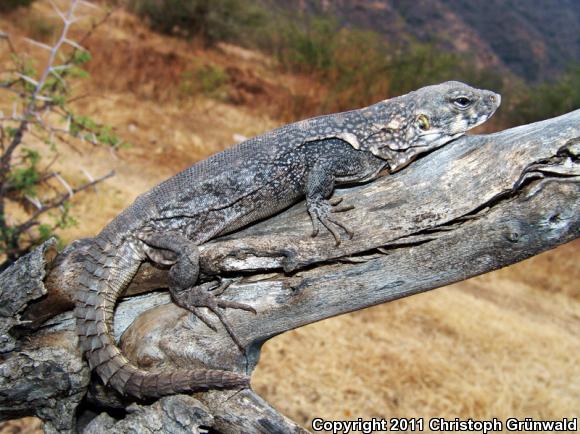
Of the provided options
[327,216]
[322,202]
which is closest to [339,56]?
[322,202]

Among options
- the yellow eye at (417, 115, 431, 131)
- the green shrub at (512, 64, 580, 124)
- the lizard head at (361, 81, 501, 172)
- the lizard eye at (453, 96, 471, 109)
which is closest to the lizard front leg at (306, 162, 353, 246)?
the lizard head at (361, 81, 501, 172)

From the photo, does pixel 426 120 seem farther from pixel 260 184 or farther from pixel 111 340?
pixel 111 340

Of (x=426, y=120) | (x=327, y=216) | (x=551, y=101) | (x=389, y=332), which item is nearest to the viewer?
(x=327, y=216)

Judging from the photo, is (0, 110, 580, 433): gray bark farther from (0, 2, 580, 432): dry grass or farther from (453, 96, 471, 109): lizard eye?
(0, 2, 580, 432): dry grass

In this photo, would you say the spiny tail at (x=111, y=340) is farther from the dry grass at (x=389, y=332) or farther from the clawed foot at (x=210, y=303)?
the dry grass at (x=389, y=332)

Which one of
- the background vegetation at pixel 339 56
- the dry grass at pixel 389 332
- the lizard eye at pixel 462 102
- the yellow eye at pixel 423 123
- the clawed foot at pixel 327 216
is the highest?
the lizard eye at pixel 462 102

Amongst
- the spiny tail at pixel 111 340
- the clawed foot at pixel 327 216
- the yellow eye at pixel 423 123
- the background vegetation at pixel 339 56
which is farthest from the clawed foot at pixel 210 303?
the background vegetation at pixel 339 56

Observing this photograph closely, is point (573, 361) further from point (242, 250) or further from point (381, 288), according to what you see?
point (242, 250)
